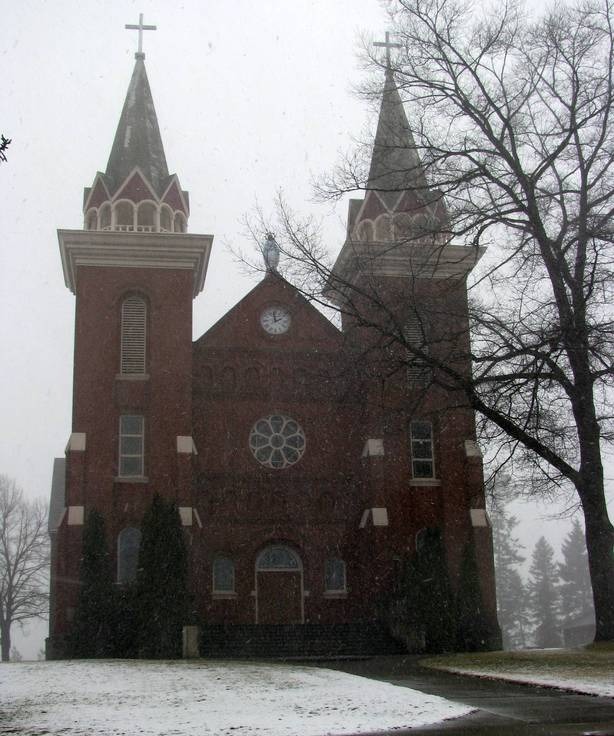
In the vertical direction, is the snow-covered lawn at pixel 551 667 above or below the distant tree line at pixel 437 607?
below

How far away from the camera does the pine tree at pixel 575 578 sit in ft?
248

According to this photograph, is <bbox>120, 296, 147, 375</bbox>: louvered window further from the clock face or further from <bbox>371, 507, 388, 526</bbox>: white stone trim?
<bbox>371, 507, 388, 526</bbox>: white stone trim

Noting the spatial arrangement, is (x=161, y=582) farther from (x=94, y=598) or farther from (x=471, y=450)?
(x=471, y=450)

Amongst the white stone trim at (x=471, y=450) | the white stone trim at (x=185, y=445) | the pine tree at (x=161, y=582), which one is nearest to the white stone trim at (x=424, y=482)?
the white stone trim at (x=471, y=450)

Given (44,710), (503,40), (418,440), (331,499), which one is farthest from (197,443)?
(44,710)

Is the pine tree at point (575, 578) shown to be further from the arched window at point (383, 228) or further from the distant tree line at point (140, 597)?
the distant tree line at point (140, 597)

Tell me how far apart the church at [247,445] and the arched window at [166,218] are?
7cm

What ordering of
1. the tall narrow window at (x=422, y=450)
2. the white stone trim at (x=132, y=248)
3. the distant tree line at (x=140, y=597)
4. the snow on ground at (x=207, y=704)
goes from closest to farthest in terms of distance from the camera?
the snow on ground at (x=207, y=704) < the distant tree line at (x=140, y=597) < the white stone trim at (x=132, y=248) < the tall narrow window at (x=422, y=450)

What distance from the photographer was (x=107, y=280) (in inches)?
1238

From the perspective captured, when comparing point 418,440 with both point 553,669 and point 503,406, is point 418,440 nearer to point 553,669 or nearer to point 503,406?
point 503,406

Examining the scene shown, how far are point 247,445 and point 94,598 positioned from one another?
6.98 metres

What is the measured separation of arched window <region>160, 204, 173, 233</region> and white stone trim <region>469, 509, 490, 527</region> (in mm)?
13000

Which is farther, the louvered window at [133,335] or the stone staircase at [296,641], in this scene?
the louvered window at [133,335]

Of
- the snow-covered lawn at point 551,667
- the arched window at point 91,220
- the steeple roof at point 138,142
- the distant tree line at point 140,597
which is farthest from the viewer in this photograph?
the steeple roof at point 138,142
